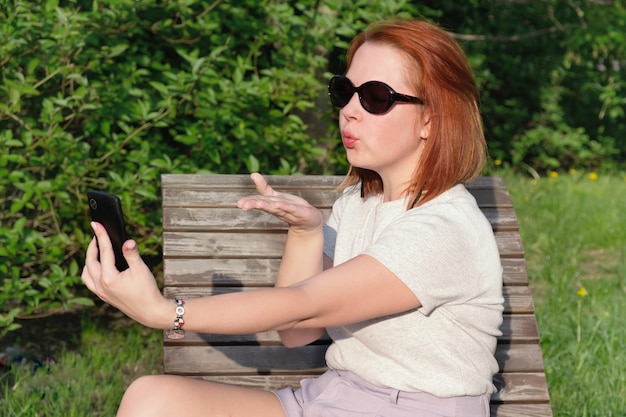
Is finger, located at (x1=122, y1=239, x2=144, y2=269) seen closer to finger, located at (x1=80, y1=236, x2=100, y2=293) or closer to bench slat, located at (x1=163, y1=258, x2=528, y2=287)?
finger, located at (x1=80, y1=236, x2=100, y2=293)

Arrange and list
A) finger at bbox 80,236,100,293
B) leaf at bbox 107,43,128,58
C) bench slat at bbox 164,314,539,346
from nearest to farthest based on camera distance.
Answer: finger at bbox 80,236,100,293
bench slat at bbox 164,314,539,346
leaf at bbox 107,43,128,58

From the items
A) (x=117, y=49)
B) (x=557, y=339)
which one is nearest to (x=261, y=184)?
(x=117, y=49)

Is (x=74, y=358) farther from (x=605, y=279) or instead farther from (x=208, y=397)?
(x=605, y=279)

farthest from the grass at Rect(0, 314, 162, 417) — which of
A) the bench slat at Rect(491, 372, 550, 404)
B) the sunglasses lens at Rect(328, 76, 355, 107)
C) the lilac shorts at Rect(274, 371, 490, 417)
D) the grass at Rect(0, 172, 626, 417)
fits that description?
the sunglasses lens at Rect(328, 76, 355, 107)

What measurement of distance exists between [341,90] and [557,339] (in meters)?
2.37

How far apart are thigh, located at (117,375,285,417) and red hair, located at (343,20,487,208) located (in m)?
0.66

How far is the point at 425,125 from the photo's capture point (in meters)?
2.41

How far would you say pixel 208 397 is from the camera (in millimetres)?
2354

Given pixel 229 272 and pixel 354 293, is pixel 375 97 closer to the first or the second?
pixel 354 293

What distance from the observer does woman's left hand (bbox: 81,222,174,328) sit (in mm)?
1869

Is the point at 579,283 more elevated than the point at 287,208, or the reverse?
the point at 287,208

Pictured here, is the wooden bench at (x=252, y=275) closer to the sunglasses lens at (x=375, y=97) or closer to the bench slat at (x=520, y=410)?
the bench slat at (x=520, y=410)

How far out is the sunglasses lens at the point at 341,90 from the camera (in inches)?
94.7

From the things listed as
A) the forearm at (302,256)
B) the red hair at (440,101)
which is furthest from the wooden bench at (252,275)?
the red hair at (440,101)
